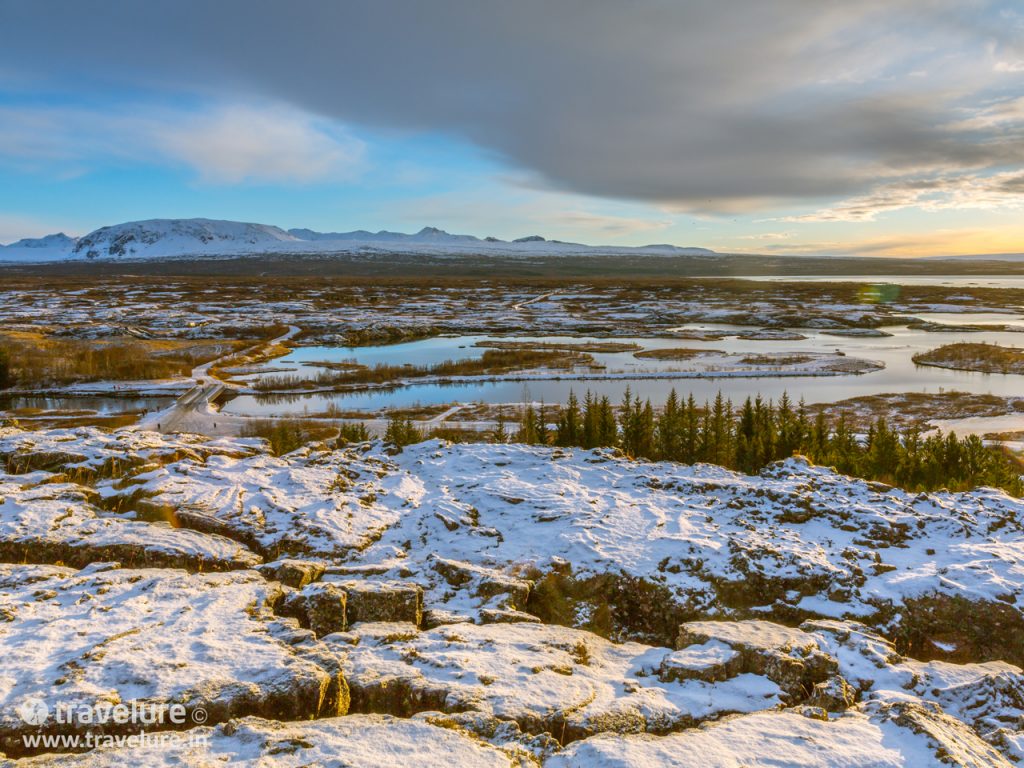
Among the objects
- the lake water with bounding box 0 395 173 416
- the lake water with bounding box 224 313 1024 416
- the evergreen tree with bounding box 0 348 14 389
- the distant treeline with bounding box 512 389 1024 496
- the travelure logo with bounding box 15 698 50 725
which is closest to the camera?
the travelure logo with bounding box 15 698 50 725

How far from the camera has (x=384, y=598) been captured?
367 inches

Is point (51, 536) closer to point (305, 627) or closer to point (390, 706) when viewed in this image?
point (305, 627)

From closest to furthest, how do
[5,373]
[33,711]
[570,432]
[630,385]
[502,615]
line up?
[33,711], [502,615], [570,432], [5,373], [630,385]

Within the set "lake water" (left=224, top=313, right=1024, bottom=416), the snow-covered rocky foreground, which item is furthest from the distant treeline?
"lake water" (left=224, top=313, right=1024, bottom=416)

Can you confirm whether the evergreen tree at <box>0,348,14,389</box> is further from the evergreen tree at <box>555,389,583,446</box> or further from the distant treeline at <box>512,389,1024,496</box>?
the evergreen tree at <box>555,389,583,446</box>

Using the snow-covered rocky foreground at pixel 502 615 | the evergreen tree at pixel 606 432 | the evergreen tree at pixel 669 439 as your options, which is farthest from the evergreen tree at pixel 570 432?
the snow-covered rocky foreground at pixel 502 615

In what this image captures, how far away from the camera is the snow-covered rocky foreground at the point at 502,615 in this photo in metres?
6.67

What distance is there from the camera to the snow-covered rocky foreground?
6.67 metres

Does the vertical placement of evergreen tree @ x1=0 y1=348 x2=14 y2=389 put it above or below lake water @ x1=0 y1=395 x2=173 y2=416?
above

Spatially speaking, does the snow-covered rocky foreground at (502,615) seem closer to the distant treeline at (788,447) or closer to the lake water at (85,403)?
the distant treeline at (788,447)

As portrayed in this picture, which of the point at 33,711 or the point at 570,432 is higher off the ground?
the point at 33,711

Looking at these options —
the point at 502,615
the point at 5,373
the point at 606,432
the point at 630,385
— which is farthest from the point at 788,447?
the point at 5,373

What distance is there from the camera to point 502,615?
9.49 meters

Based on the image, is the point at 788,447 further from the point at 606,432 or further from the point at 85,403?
the point at 85,403
